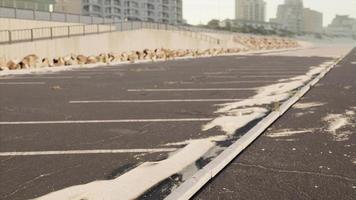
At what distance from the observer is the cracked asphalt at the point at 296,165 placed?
3.90 meters

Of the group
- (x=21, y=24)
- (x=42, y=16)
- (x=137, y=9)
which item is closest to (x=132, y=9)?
(x=137, y=9)

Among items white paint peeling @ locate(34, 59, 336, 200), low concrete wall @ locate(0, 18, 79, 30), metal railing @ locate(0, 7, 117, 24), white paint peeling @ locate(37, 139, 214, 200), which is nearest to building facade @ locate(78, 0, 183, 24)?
metal railing @ locate(0, 7, 117, 24)

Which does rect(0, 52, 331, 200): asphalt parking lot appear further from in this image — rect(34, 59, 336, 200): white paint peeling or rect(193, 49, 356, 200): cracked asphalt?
rect(193, 49, 356, 200): cracked asphalt

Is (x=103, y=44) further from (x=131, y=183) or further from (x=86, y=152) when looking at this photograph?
(x=131, y=183)

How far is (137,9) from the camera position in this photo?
122 m

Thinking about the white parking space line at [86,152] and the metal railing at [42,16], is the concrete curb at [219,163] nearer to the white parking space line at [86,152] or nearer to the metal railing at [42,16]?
the white parking space line at [86,152]

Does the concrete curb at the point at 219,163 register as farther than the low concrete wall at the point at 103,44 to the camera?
No

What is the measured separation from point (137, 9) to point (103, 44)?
9291 cm

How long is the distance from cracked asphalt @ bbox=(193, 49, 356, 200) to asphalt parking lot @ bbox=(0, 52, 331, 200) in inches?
39.8

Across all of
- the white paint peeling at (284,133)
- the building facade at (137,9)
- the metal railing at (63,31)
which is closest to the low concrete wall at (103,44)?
the metal railing at (63,31)

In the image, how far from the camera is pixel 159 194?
3887 mm

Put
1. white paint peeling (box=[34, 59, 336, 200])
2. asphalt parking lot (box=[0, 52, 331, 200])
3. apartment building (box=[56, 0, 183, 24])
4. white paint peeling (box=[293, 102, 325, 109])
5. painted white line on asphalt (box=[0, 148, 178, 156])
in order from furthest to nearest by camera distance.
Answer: apartment building (box=[56, 0, 183, 24]) < white paint peeling (box=[293, 102, 325, 109]) < painted white line on asphalt (box=[0, 148, 178, 156]) < asphalt parking lot (box=[0, 52, 331, 200]) < white paint peeling (box=[34, 59, 336, 200])

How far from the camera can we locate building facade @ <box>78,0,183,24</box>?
108 m

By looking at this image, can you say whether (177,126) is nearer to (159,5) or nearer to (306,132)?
(306,132)
